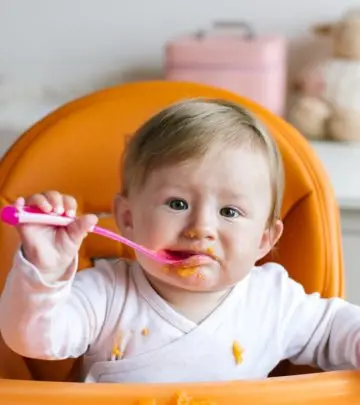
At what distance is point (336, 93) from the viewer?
1541 millimetres

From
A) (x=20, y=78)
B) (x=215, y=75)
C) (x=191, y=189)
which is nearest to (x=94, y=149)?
(x=191, y=189)

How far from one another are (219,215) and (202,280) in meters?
0.06

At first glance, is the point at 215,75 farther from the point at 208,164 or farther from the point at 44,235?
the point at 44,235

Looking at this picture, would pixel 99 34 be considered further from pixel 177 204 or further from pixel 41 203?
pixel 41 203

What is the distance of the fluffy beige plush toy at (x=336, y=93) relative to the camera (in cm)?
153

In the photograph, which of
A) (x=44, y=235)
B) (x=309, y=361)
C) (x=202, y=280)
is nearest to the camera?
(x=44, y=235)

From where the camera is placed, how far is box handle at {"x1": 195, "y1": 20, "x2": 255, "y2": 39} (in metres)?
1.63

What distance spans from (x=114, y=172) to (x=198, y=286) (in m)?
0.23

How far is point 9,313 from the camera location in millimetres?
736

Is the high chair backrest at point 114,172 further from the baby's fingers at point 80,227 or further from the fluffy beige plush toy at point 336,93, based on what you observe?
the fluffy beige plush toy at point 336,93

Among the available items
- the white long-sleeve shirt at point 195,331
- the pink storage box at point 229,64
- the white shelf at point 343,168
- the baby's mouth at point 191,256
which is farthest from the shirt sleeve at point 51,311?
the pink storage box at point 229,64

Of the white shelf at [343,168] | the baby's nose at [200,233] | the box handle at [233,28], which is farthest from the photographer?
the box handle at [233,28]

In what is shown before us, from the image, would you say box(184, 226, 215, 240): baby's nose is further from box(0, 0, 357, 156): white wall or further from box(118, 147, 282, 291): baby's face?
box(0, 0, 357, 156): white wall

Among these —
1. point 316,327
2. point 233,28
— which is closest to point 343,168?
point 233,28
